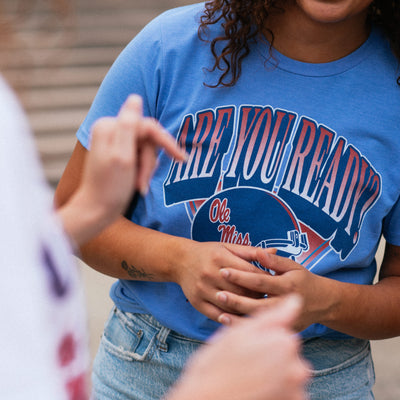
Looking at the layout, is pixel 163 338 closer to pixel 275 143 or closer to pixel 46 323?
pixel 275 143

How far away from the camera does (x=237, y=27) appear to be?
166 cm

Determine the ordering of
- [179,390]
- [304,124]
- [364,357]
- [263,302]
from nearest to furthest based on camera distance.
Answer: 1. [179,390]
2. [263,302]
3. [304,124]
4. [364,357]

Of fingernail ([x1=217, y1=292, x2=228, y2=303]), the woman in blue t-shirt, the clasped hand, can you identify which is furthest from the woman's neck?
fingernail ([x1=217, y1=292, x2=228, y2=303])

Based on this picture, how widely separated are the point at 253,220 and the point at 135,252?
321 mm

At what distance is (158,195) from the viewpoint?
1669 mm

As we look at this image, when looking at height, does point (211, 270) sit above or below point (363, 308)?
above

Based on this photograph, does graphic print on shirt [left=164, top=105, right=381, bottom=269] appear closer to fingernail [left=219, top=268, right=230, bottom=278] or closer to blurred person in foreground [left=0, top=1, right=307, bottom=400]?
fingernail [left=219, top=268, right=230, bottom=278]

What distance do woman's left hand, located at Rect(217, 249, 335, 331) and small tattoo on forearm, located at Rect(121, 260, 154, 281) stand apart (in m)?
0.28

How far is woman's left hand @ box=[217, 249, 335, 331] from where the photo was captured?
1438 mm

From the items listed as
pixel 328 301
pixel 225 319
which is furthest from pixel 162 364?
pixel 328 301

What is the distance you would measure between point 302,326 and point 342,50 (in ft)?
2.37

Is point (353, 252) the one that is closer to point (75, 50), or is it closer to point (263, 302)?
point (263, 302)

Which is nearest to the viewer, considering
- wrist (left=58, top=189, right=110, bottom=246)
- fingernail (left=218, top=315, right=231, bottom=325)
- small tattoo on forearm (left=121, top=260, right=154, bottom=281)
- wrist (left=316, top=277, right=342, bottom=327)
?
wrist (left=58, top=189, right=110, bottom=246)

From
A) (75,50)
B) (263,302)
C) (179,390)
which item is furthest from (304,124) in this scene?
(75,50)
